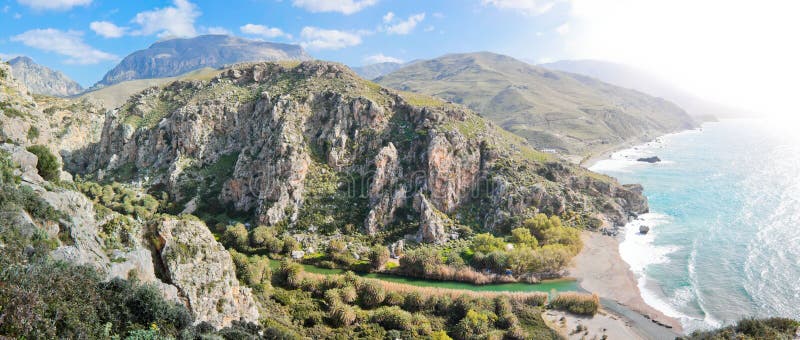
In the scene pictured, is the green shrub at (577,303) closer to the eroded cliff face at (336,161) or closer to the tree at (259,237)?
the eroded cliff face at (336,161)

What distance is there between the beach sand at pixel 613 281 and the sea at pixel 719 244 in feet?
6.49

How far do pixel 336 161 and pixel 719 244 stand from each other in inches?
3397

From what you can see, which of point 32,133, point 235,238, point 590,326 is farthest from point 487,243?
point 32,133

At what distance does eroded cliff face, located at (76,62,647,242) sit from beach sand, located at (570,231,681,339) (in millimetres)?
11588

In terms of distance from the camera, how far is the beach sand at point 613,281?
5578 centimetres

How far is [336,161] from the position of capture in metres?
91.1

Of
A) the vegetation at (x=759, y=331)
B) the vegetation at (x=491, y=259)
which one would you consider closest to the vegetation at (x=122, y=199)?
the vegetation at (x=491, y=259)

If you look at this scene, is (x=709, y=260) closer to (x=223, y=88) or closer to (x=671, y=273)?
(x=671, y=273)

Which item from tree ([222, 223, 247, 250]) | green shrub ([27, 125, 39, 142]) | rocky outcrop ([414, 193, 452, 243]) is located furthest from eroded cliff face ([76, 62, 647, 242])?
green shrub ([27, 125, 39, 142])

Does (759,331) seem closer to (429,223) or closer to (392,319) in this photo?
(392,319)

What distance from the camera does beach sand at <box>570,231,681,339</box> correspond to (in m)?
55.8

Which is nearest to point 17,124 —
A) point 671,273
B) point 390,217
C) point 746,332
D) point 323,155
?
point 323,155

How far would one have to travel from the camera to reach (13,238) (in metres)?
20.7

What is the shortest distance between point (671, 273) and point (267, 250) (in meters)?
76.0
